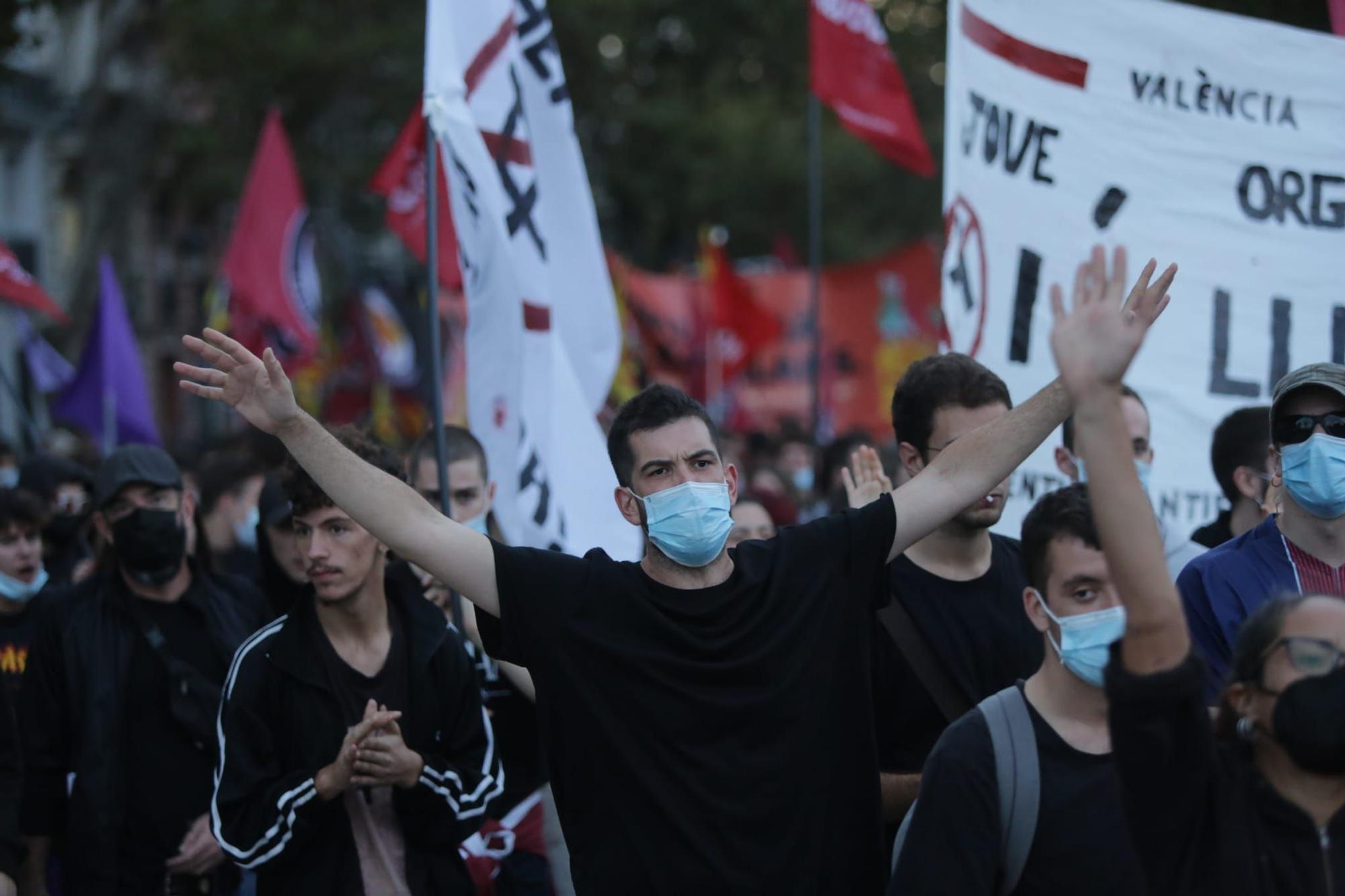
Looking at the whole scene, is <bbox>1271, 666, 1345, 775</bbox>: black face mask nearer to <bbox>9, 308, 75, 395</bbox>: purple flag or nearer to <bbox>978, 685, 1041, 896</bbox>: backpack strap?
<bbox>978, 685, 1041, 896</bbox>: backpack strap

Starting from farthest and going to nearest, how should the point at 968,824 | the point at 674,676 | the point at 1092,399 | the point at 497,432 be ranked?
the point at 497,432 → the point at 674,676 → the point at 968,824 → the point at 1092,399

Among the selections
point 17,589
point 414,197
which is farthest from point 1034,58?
point 414,197

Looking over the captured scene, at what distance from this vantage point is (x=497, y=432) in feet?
18.6

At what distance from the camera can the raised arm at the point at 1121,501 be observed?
2.56m

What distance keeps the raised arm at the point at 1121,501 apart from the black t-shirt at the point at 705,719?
1.01 meters

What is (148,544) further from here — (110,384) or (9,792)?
(110,384)

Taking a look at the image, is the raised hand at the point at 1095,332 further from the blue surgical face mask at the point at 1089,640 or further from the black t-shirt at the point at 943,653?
the black t-shirt at the point at 943,653

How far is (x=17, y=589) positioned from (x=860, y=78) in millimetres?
5710

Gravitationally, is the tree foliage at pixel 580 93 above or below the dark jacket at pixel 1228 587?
above

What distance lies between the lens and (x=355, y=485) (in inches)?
135

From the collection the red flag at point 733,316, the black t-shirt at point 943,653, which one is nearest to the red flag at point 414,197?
the black t-shirt at point 943,653

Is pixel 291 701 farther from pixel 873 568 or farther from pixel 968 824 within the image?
pixel 968 824

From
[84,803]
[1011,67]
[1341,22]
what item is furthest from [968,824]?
[1341,22]

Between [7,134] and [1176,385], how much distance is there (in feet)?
92.2
